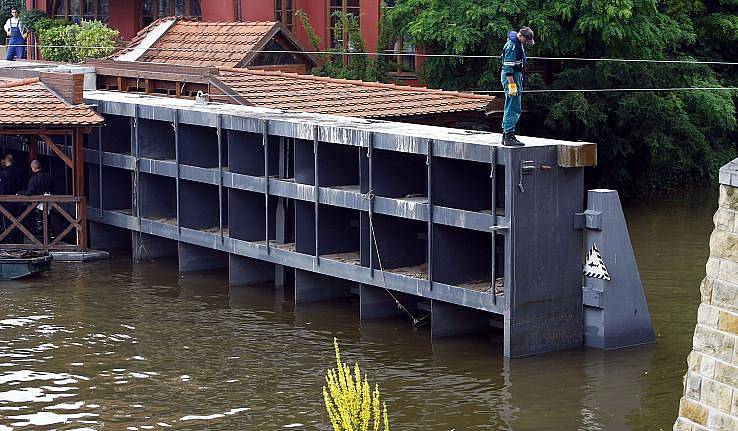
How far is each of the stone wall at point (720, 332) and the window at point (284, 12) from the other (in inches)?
1270

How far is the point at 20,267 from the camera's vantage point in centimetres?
2902

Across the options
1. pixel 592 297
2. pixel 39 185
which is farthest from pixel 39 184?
pixel 592 297

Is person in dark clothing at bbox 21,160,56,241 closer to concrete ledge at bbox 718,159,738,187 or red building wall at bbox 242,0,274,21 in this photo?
red building wall at bbox 242,0,274,21

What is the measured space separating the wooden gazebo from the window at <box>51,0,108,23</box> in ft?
52.7

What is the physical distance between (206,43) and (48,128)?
893 cm

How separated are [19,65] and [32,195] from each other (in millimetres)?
8503

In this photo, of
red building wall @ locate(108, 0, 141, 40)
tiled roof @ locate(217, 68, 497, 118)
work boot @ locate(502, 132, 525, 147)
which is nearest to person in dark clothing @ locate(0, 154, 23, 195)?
tiled roof @ locate(217, 68, 497, 118)

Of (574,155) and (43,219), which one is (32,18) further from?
(574,155)

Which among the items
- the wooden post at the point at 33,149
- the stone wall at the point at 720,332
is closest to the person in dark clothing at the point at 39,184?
the wooden post at the point at 33,149

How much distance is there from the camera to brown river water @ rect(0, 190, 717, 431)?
20172 mm

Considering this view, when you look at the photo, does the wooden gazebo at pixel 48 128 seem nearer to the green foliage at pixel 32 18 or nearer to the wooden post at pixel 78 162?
the wooden post at pixel 78 162

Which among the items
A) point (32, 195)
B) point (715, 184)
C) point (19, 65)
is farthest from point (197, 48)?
point (715, 184)

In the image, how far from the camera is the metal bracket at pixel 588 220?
2248 centimetres

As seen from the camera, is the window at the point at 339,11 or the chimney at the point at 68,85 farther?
the window at the point at 339,11
